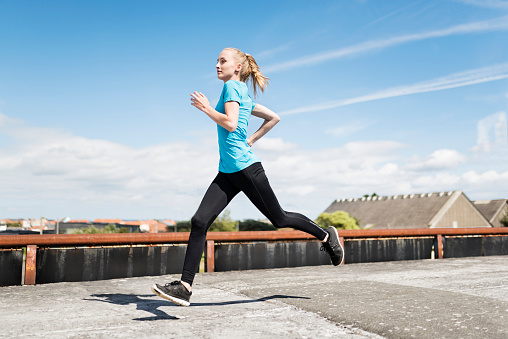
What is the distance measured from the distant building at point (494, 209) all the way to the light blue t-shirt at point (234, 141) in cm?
6888

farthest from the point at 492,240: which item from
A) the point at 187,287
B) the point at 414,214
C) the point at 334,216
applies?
the point at 414,214

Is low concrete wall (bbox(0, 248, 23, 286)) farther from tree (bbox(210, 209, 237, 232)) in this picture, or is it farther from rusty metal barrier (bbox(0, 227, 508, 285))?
tree (bbox(210, 209, 237, 232))

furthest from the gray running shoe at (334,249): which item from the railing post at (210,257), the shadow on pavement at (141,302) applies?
the railing post at (210,257)

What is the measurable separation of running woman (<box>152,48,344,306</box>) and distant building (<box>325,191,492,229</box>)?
58355 mm

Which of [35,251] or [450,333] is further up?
[35,251]

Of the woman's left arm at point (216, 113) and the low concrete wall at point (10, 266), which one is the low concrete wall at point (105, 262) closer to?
the low concrete wall at point (10, 266)

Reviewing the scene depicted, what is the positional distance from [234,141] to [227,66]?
0.69m

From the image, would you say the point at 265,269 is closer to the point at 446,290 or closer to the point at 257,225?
the point at 446,290

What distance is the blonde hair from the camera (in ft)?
13.2

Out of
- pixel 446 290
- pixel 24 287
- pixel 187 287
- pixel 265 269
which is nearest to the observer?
pixel 187 287

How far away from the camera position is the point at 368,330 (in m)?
3.10

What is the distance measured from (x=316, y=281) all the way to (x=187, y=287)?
2.40 metres

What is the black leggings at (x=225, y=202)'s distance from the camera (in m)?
3.70

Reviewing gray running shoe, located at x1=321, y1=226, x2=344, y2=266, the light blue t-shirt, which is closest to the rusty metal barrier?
gray running shoe, located at x1=321, y1=226, x2=344, y2=266
